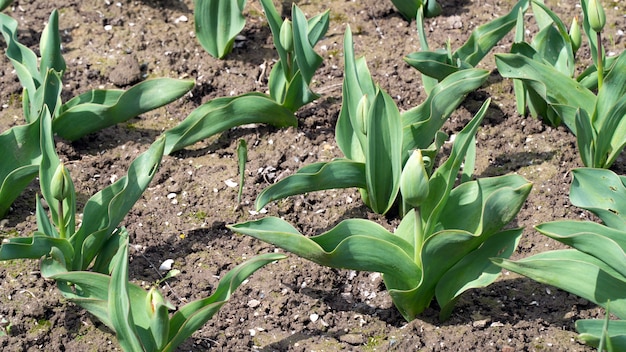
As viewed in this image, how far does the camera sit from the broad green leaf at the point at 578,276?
2512mm

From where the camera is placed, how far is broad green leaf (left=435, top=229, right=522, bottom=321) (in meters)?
2.62

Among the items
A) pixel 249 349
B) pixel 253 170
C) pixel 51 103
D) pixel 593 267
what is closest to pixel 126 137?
pixel 51 103

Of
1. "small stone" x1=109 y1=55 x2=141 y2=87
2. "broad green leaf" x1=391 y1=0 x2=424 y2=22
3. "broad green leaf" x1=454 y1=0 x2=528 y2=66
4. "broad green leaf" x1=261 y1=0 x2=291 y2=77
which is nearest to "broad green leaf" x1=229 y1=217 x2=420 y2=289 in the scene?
"broad green leaf" x1=261 y1=0 x2=291 y2=77

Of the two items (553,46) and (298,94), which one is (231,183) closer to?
(298,94)

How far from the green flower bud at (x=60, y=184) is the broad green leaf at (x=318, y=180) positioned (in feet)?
2.00

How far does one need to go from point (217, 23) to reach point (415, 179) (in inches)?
77.5

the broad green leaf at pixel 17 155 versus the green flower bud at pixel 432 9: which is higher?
the green flower bud at pixel 432 9

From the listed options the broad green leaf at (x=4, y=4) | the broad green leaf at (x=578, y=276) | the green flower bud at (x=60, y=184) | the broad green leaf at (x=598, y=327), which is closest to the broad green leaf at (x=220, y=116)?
the green flower bud at (x=60, y=184)

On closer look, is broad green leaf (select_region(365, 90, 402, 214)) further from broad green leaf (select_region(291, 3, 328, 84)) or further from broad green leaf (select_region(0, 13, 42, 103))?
broad green leaf (select_region(0, 13, 42, 103))

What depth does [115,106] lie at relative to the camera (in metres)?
3.54

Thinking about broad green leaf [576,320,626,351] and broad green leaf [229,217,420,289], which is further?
broad green leaf [229,217,420,289]

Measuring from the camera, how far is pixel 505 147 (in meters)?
3.61

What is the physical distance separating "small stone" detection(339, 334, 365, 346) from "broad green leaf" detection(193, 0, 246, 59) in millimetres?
1693

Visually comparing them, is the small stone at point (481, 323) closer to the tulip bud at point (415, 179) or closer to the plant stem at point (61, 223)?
the tulip bud at point (415, 179)
